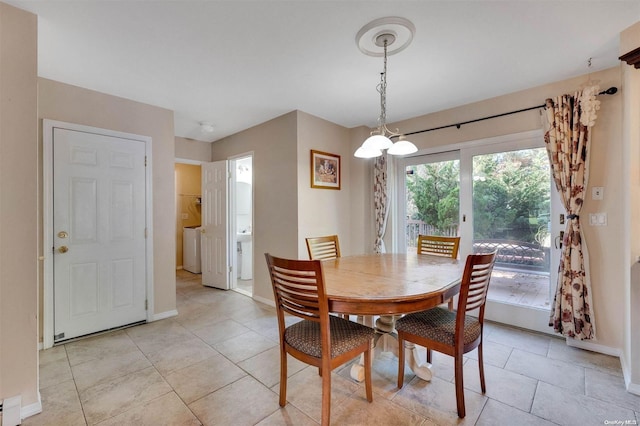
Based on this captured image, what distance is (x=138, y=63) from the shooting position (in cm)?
225

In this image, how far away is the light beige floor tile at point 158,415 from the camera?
158cm

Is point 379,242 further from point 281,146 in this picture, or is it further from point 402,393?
point 402,393

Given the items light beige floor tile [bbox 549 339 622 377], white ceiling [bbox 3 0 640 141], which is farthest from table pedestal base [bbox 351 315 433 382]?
white ceiling [bbox 3 0 640 141]

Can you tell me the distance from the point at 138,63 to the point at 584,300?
4.18 metres

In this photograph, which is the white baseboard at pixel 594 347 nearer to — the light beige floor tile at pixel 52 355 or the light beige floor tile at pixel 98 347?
the light beige floor tile at pixel 98 347

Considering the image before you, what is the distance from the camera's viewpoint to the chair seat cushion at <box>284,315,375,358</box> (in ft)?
4.98

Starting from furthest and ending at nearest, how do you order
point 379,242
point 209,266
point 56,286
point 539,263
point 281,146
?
point 209,266 → point 379,242 → point 281,146 → point 539,263 → point 56,286

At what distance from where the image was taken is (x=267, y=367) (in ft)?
7.07

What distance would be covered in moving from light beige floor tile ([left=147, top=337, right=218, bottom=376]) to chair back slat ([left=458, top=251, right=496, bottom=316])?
2.02 meters

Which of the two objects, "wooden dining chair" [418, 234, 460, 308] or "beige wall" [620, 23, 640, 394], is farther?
→ "wooden dining chair" [418, 234, 460, 308]

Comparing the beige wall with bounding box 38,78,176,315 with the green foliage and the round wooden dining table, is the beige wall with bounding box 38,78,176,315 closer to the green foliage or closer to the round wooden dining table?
the round wooden dining table

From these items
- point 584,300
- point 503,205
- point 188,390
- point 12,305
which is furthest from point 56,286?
point 584,300

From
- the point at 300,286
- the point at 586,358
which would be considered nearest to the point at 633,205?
the point at 586,358

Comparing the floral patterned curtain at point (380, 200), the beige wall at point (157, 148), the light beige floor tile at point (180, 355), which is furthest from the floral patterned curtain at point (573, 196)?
the beige wall at point (157, 148)
